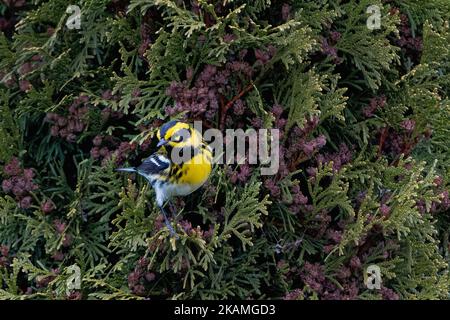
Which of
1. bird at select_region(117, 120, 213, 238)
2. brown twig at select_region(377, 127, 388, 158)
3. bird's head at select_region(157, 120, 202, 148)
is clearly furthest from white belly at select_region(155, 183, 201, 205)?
brown twig at select_region(377, 127, 388, 158)

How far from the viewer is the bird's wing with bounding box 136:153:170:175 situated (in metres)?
3.14

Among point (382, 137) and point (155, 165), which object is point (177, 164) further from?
point (382, 137)

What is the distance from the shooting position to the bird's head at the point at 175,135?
3.08 m

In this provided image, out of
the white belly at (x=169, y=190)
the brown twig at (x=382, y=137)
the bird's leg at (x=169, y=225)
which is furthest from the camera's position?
the brown twig at (x=382, y=137)

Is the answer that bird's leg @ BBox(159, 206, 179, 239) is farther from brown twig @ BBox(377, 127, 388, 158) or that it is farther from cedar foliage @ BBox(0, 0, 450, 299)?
brown twig @ BBox(377, 127, 388, 158)

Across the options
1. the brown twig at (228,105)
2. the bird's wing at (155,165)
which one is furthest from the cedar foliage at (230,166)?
Answer: the bird's wing at (155,165)

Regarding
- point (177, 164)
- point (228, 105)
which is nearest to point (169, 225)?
point (177, 164)

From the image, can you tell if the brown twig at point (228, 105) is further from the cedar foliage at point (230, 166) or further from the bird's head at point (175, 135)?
the bird's head at point (175, 135)

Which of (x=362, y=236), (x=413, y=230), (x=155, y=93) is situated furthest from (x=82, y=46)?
(x=413, y=230)

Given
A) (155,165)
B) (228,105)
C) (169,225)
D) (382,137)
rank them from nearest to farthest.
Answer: (169,225)
(155,165)
(228,105)
(382,137)

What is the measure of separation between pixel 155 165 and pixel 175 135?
0.20m

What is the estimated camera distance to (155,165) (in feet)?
10.3

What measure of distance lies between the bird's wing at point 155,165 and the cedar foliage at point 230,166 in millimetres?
119

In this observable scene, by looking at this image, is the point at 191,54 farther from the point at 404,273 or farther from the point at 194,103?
the point at 404,273
